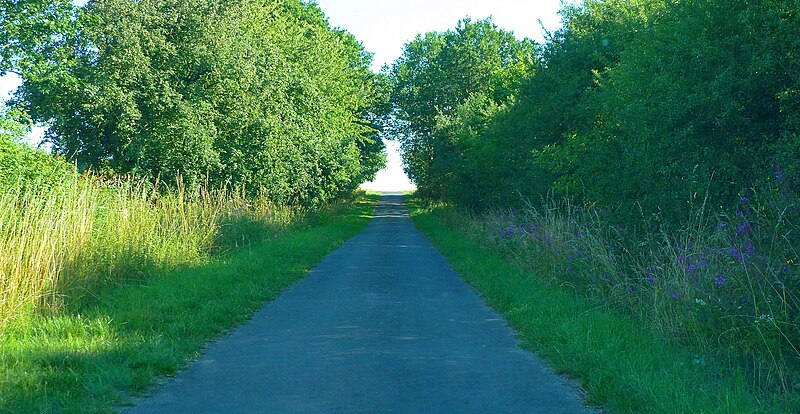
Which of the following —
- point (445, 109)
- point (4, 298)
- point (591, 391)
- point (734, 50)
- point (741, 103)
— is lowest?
point (591, 391)

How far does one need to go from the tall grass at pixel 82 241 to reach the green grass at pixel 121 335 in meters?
0.32

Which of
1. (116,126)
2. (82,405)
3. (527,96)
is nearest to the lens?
(82,405)

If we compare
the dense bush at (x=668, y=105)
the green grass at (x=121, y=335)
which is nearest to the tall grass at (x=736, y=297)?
the dense bush at (x=668, y=105)

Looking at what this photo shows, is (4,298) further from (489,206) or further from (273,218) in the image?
(489,206)

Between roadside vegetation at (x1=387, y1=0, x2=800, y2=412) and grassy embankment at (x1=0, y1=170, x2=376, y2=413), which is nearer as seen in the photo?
grassy embankment at (x1=0, y1=170, x2=376, y2=413)

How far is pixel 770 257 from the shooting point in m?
8.23

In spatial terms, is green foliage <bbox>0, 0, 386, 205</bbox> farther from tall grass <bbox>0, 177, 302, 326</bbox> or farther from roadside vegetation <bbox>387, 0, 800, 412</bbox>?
roadside vegetation <bbox>387, 0, 800, 412</bbox>

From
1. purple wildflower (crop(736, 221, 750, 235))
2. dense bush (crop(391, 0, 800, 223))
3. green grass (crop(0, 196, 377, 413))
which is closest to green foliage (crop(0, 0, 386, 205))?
dense bush (crop(391, 0, 800, 223))

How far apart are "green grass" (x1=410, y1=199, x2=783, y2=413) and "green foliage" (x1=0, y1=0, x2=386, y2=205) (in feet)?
54.4

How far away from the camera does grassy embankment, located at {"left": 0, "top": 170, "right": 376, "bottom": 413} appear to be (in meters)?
7.36

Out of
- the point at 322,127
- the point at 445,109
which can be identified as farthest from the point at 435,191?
the point at 322,127

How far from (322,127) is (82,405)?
109ft

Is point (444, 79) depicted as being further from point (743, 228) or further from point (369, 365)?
point (369, 365)

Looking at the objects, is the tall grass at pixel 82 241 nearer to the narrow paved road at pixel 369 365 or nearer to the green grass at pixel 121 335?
the green grass at pixel 121 335
